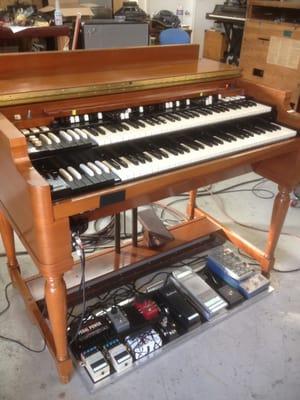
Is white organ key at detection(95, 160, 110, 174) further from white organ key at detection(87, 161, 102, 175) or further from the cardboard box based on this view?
the cardboard box

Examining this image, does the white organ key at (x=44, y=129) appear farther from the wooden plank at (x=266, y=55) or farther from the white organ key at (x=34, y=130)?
the wooden plank at (x=266, y=55)

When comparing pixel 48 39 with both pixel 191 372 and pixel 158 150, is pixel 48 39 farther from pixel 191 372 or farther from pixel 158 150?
pixel 191 372

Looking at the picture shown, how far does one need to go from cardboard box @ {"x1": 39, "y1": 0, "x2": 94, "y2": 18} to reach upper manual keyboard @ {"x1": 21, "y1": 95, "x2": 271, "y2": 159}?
220 centimetres

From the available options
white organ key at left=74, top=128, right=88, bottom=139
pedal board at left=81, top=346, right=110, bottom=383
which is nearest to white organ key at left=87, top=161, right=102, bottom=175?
white organ key at left=74, top=128, right=88, bottom=139

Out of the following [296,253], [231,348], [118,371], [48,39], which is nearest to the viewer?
[118,371]

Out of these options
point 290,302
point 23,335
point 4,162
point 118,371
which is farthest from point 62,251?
Answer: point 290,302

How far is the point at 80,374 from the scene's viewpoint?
145cm

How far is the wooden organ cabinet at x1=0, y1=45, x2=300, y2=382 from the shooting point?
1.03m

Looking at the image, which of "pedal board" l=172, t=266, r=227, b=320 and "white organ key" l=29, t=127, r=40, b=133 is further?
"pedal board" l=172, t=266, r=227, b=320

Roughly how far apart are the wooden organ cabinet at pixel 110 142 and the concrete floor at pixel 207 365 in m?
0.11

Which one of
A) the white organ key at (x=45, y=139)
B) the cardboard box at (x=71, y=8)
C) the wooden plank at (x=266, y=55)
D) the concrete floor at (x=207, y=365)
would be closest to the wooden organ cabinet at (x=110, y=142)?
the white organ key at (x=45, y=139)

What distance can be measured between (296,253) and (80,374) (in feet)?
4.51

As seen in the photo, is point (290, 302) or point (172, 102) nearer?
point (172, 102)

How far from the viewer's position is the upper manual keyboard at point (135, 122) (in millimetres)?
1158
